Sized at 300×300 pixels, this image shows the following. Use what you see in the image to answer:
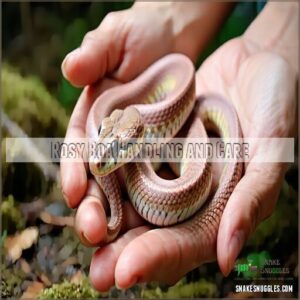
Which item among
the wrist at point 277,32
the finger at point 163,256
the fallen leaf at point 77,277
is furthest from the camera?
the wrist at point 277,32

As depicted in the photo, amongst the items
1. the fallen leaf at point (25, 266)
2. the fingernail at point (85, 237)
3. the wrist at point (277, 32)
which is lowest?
the fallen leaf at point (25, 266)

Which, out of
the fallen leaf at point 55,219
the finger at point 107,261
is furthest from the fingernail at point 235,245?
the fallen leaf at point 55,219

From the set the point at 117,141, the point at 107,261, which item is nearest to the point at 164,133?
the point at 117,141

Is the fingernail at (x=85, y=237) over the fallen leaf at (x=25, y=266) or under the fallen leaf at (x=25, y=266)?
over

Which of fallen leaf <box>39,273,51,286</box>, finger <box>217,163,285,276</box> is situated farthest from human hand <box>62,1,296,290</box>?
fallen leaf <box>39,273,51,286</box>

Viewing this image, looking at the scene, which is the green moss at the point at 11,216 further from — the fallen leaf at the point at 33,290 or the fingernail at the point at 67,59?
the fingernail at the point at 67,59

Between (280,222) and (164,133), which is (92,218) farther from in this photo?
(280,222)

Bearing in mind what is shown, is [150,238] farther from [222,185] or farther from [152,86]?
[152,86]
